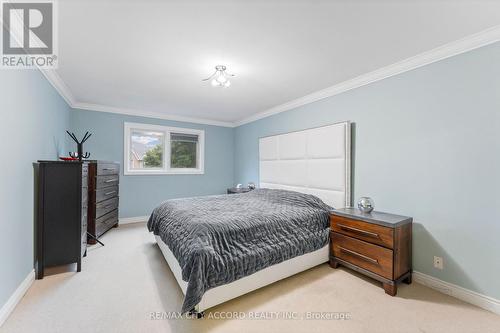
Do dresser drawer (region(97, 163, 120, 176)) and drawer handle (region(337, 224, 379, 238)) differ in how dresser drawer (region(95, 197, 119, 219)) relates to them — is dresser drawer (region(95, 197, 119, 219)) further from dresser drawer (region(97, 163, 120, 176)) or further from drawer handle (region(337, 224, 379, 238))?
drawer handle (region(337, 224, 379, 238))

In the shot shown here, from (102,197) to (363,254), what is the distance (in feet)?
12.5

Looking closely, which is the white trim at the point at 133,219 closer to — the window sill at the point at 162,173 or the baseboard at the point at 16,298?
the window sill at the point at 162,173

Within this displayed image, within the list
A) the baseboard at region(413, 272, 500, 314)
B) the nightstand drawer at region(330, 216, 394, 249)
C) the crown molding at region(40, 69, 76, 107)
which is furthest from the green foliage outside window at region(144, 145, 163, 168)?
the baseboard at region(413, 272, 500, 314)

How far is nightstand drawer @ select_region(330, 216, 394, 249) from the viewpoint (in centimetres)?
205

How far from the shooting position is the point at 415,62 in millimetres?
2254

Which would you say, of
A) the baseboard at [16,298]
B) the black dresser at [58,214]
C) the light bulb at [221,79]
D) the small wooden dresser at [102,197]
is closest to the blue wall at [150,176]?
the small wooden dresser at [102,197]

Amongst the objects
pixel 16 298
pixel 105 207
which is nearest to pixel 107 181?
pixel 105 207

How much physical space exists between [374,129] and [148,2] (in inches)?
103

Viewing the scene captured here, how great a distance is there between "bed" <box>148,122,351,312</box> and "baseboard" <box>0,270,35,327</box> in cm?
120

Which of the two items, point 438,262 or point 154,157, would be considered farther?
point 154,157

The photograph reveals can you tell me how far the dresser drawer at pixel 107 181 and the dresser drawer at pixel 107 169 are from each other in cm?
6

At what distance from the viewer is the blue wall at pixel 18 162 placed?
166 centimetres

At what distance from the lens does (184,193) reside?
497 cm

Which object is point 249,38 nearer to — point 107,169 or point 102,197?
point 107,169
